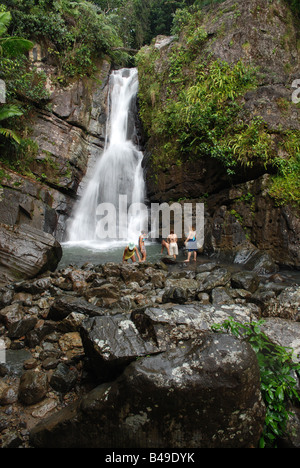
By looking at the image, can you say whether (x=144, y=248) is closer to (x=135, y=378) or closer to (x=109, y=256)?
(x=109, y=256)

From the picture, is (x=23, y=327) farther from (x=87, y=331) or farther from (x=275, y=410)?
(x=275, y=410)

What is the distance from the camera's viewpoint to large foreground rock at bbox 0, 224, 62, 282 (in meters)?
6.21

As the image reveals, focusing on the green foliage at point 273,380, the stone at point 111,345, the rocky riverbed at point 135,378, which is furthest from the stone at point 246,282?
the stone at point 111,345

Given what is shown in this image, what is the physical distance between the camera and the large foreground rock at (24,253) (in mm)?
6211

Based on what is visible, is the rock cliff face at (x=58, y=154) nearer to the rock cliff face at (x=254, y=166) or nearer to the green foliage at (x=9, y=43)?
the green foliage at (x=9, y=43)

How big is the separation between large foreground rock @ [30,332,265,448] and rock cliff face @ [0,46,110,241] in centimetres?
940

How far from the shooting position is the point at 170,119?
12242mm

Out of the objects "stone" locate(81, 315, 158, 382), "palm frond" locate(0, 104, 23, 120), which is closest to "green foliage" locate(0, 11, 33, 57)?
"palm frond" locate(0, 104, 23, 120)

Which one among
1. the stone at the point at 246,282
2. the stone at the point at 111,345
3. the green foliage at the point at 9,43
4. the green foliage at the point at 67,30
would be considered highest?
the green foliage at the point at 67,30

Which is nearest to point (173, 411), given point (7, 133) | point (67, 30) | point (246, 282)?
point (246, 282)

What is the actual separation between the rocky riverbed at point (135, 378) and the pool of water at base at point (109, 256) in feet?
14.0

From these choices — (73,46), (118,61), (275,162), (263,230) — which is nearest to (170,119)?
(275,162)

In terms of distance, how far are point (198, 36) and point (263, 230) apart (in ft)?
37.0

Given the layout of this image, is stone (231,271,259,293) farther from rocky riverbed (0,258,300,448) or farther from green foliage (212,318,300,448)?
green foliage (212,318,300,448)
